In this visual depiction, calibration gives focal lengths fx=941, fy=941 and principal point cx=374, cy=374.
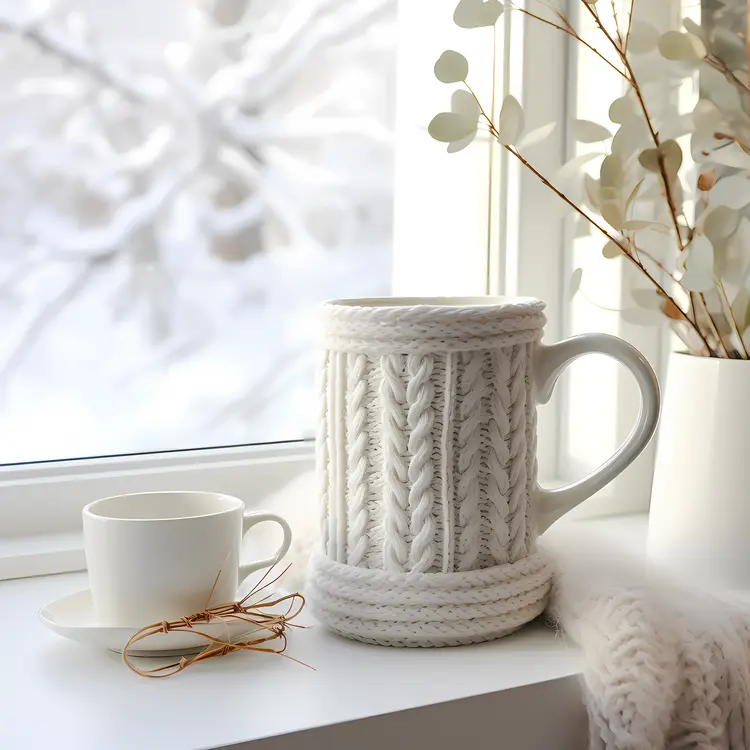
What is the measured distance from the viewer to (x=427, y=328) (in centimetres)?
62

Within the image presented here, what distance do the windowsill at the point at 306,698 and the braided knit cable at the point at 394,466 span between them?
2.8 inches

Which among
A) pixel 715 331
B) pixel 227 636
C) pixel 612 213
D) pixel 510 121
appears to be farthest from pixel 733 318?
pixel 227 636

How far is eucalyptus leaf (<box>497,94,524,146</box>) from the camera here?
2.34 ft

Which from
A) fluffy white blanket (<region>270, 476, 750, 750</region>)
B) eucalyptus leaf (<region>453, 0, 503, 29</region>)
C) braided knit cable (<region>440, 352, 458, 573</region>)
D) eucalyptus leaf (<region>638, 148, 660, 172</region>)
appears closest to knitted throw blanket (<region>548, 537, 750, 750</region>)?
fluffy white blanket (<region>270, 476, 750, 750</region>)

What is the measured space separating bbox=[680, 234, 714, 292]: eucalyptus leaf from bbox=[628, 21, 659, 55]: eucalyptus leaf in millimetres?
193

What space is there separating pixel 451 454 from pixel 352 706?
171 millimetres

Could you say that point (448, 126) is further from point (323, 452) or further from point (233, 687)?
point (233, 687)

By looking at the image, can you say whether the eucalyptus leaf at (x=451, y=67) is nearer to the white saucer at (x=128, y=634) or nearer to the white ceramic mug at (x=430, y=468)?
the white ceramic mug at (x=430, y=468)

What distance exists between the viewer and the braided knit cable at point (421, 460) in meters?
0.62

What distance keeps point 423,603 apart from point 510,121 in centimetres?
37

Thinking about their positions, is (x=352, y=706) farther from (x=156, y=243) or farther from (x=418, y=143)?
(x=418, y=143)

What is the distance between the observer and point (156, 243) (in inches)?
34.9

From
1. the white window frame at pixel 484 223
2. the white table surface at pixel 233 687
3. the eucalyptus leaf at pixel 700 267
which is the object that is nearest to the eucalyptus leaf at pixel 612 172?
the eucalyptus leaf at pixel 700 267

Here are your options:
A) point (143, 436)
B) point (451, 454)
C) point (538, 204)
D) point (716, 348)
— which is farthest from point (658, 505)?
point (143, 436)
